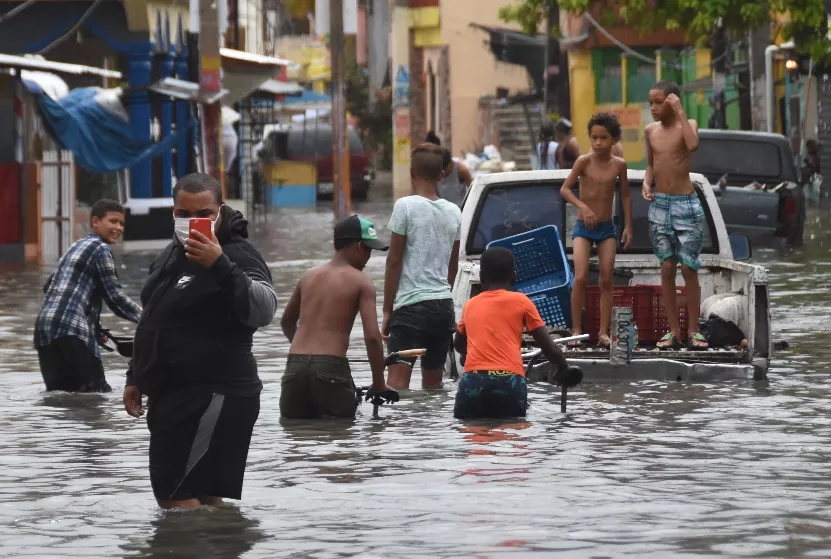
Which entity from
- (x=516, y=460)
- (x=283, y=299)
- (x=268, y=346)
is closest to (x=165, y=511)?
(x=516, y=460)

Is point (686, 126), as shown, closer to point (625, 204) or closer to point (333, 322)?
point (625, 204)

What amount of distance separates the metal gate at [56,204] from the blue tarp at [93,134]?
38 centimetres

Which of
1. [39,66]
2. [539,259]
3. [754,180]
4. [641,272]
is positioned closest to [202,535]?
[539,259]

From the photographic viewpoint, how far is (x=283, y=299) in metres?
20.2

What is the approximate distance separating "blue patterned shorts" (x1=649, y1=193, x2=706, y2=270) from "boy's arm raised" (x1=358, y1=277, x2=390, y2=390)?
9.08ft

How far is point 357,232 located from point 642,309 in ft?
10.2

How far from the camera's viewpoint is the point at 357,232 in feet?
36.1

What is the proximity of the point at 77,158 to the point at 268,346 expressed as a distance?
12.4m

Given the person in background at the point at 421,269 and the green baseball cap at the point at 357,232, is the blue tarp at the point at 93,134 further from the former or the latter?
the green baseball cap at the point at 357,232

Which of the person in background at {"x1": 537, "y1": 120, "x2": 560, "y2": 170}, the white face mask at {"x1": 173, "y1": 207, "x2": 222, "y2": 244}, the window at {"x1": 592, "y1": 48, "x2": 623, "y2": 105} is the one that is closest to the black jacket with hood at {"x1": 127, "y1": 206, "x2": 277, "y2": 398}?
the white face mask at {"x1": 173, "y1": 207, "x2": 222, "y2": 244}

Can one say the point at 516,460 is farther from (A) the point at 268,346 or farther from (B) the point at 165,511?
(A) the point at 268,346

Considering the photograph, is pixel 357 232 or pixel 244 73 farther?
pixel 244 73

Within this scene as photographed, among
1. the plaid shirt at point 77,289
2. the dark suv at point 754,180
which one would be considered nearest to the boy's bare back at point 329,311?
the plaid shirt at point 77,289

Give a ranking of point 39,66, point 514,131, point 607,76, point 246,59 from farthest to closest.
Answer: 1. point 514,131
2. point 607,76
3. point 246,59
4. point 39,66
